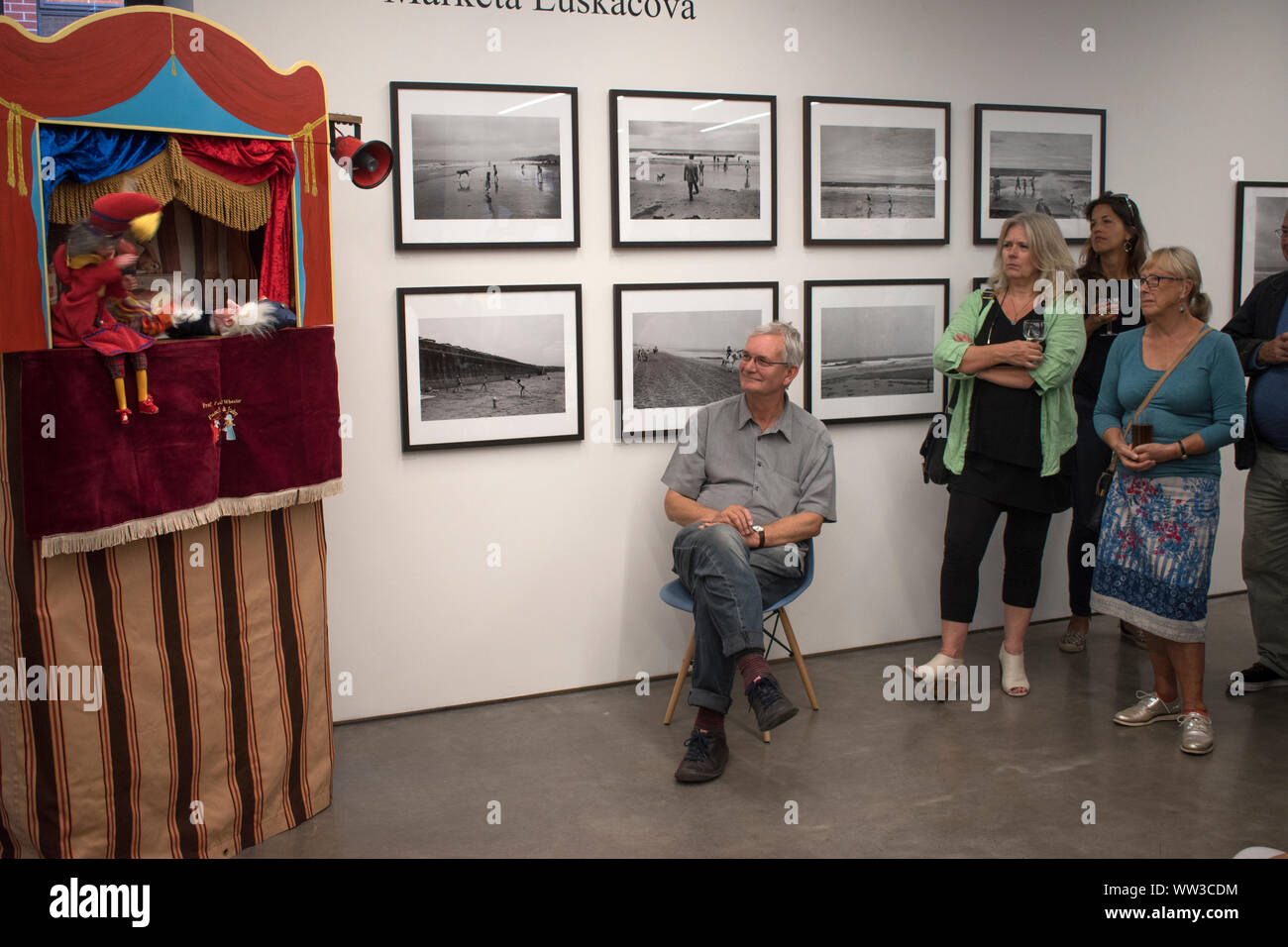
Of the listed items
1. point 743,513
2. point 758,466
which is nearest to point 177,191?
point 743,513

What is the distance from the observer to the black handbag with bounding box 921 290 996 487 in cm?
485

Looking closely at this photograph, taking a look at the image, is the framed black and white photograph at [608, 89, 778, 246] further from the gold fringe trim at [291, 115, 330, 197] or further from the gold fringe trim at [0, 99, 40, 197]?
the gold fringe trim at [0, 99, 40, 197]

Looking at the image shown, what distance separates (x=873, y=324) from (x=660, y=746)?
7.23 feet

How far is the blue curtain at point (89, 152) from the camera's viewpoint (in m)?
3.03

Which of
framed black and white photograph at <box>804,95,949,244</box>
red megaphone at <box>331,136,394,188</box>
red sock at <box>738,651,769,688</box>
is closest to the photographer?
red megaphone at <box>331,136,394,188</box>

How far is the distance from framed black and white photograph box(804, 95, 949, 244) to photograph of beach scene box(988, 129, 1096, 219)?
304 millimetres

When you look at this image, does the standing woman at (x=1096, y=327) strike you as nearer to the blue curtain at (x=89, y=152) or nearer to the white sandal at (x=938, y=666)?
the white sandal at (x=938, y=666)

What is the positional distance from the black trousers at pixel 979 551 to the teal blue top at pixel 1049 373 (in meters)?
0.19

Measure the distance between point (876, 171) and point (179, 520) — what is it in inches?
134

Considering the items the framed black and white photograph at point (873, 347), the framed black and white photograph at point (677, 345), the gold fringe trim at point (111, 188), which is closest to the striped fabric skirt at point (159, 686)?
the gold fringe trim at point (111, 188)

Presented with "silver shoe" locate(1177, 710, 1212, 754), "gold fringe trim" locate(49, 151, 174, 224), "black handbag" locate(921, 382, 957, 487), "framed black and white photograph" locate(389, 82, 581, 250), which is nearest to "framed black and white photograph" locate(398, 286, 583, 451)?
"framed black and white photograph" locate(389, 82, 581, 250)

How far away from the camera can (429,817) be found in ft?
12.0

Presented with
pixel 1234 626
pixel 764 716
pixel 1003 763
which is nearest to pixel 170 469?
pixel 764 716

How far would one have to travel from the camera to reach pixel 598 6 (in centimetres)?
461
